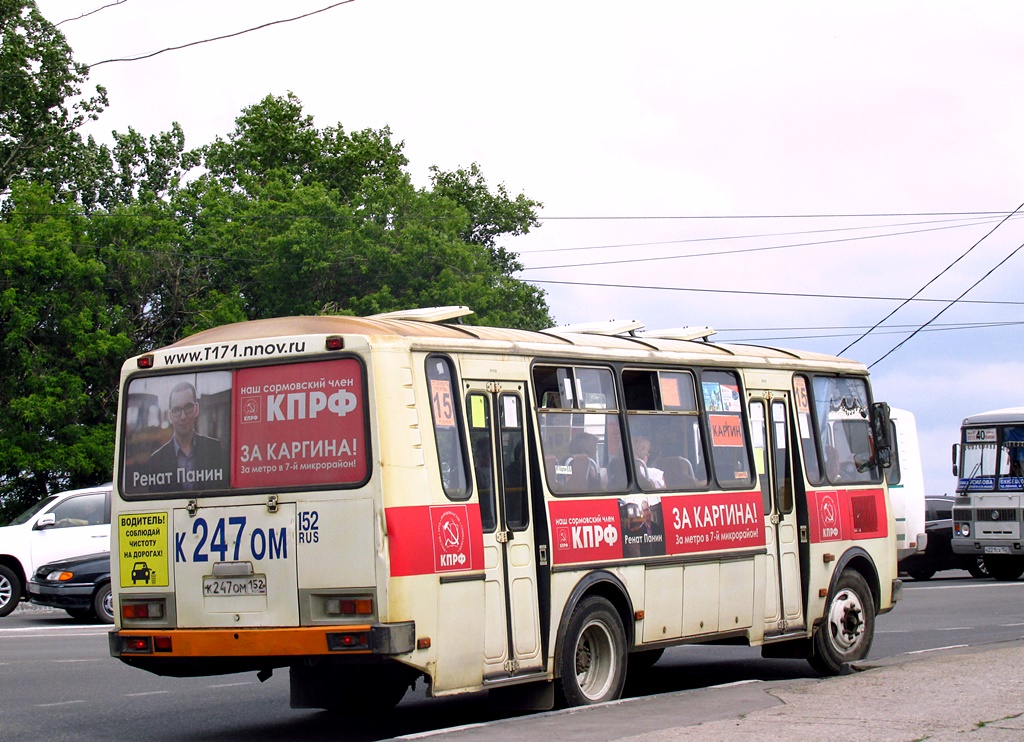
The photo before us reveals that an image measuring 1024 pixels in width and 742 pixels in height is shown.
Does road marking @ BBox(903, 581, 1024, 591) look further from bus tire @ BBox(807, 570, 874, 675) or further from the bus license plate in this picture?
the bus license plate

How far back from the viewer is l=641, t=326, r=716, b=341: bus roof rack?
485 inches

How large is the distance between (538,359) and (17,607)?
15.7 metres

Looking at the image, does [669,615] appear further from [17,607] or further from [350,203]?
[350,203]

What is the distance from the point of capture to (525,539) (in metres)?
9.29

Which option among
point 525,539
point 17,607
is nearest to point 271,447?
point 525,539

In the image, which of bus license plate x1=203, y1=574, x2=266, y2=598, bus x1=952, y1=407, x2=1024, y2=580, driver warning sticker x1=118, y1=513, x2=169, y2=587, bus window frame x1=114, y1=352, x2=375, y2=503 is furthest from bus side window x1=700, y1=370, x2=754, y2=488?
bus x1=952, y1=407, x2=1024, y2=580

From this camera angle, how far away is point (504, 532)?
913cm

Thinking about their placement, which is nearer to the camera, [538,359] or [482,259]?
[538,359]

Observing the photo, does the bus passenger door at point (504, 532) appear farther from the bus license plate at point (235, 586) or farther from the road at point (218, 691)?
the bus license plate at point (235, 586)

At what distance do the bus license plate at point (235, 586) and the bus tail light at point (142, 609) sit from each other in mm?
397

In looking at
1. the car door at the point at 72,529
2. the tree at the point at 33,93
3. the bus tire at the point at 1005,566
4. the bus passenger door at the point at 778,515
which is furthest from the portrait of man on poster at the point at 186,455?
the tree at the point at 33,93

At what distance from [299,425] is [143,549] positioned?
4.70 feet

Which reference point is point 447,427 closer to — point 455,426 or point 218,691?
point 455,426

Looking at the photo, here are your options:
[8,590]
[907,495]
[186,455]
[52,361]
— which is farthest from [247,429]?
[52,361]
